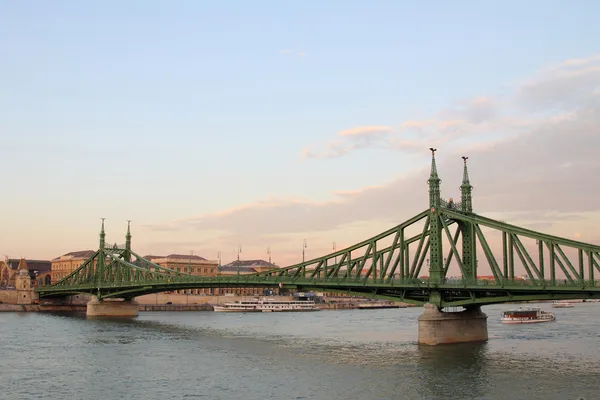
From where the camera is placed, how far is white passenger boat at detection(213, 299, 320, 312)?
182225 millimetres

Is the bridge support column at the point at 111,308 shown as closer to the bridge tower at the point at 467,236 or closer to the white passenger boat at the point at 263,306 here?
the white passenger boat at the point at 263,306

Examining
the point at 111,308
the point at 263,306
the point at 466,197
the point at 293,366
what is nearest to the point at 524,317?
the point at 466,197

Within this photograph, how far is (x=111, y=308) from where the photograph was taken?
14412cm

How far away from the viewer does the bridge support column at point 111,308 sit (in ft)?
469

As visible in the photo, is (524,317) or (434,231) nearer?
(434,231)

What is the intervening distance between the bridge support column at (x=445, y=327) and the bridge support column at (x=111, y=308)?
8576 cm

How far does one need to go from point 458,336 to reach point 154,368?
3426 cm

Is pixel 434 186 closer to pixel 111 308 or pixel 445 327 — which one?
pixel 445 327

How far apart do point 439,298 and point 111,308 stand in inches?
3526

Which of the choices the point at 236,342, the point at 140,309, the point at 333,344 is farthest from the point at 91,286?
the point at 333,344

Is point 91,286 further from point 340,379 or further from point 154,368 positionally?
point 340,379

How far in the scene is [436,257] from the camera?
3088 inches

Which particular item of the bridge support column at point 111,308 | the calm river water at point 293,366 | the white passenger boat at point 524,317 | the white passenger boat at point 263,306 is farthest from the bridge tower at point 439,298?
the white passenger boat at point 263,306

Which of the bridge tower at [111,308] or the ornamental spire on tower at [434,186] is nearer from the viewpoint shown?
→ the ornamental spire on tower at [434,186]
